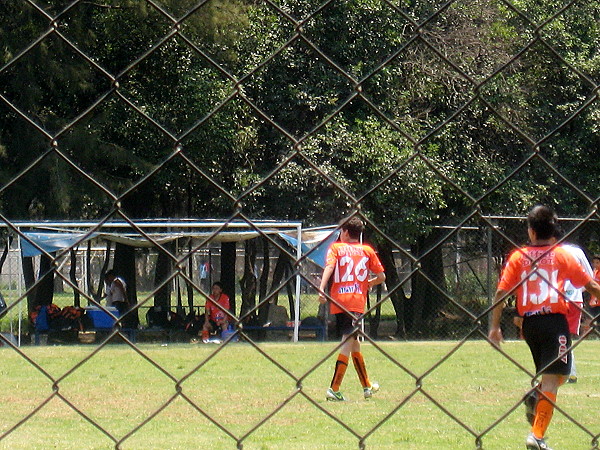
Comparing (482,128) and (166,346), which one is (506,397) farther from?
(482,128)

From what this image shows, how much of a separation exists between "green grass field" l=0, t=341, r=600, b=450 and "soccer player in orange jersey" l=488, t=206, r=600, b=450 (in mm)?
527

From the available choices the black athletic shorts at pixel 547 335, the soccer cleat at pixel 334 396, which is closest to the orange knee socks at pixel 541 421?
the black athletic shorts at pixel 547 335

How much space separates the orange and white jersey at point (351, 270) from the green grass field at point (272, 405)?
34.4 inches

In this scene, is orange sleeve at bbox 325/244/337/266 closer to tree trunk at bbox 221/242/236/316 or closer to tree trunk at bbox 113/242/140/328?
tree trunk at bbox 221/242/236/316

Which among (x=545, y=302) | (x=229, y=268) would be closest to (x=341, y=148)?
(x=229, y=268)

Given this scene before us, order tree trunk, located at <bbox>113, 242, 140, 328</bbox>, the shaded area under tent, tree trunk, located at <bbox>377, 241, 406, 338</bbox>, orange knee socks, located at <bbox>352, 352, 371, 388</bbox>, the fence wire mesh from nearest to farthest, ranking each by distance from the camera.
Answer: orange knee socks, located at <bbox>352, 352, 371, 388</bbox>, the shaded area under tent, the fence wire mesh, tree trunk, located at <bbox>113, 242, 140, 328</bbox>, tree trunk, located at <bbox>377, 241, 406, 338</bbox>

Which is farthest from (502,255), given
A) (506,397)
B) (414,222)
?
(506,397)

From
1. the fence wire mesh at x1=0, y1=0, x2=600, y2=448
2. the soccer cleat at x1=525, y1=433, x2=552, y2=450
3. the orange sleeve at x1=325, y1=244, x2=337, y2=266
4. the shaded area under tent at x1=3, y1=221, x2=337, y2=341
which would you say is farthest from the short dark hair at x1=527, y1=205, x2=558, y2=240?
the fence wire mesh at x1=0, y1=0, x2=600, y2=448

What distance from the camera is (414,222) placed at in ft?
55.0

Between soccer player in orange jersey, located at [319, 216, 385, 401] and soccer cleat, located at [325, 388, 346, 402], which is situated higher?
soccer player in orange jersey, located at [319, 216, 385, 401]

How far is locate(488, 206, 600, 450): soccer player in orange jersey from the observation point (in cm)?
471

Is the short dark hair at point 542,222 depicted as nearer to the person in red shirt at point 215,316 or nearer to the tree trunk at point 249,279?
the person in red shirt at point 215,316

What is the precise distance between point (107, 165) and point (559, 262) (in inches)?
473

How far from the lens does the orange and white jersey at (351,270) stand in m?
7.67
